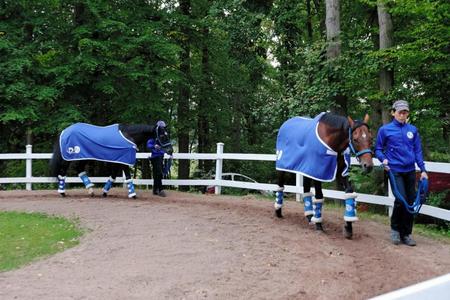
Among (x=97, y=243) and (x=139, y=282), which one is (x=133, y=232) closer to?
(x=97, y=243)

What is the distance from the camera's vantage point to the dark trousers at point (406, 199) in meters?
6.56

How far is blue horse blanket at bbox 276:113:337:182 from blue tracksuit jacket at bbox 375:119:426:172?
2.76 feet

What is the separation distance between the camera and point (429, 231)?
7859 mm

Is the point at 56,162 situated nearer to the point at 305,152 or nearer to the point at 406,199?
the point at 305,152

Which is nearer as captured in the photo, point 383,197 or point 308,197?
point 308,197

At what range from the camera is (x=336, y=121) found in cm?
725

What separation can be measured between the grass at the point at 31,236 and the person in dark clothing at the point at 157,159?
3.19m

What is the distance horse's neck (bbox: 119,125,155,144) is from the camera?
11.5 meters

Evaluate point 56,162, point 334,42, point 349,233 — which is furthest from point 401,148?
point 56,162

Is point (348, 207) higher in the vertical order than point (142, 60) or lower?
lower

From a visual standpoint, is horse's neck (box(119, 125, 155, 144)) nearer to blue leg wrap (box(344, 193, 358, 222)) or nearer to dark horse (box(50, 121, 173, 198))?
dark horse (box(50, 121, 173, 198))

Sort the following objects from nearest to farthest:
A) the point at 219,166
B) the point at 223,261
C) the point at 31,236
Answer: the point at 223,261
the point at 31,236
the point at 219,166

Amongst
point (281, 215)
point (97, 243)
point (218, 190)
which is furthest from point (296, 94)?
point (97, 243)

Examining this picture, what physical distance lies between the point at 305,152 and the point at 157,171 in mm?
5252
